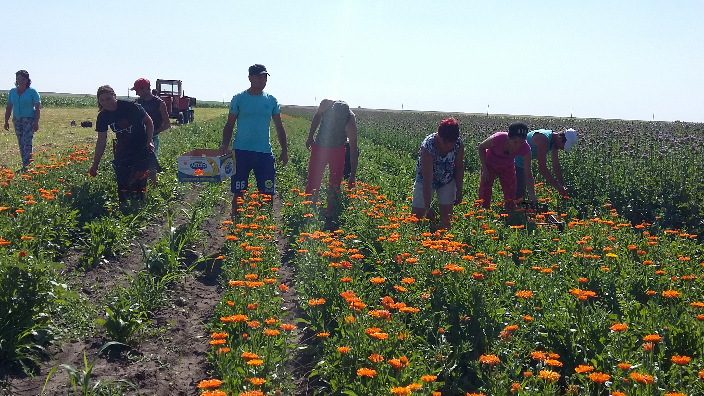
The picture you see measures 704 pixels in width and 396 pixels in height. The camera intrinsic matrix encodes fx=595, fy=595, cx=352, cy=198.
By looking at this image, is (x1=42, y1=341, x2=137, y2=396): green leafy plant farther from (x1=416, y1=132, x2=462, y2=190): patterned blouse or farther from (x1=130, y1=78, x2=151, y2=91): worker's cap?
(x1=130, y1=78, x2=151, y2=91): worker's cap

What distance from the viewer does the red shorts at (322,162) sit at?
798cm

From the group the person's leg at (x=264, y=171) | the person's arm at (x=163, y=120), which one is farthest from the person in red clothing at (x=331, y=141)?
the person's arm at (x=163, y=120)

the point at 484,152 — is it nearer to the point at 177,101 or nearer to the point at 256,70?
the point at 256,70

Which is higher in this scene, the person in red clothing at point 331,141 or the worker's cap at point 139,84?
the worker's cap at point 139,84

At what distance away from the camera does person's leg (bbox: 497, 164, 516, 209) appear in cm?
730

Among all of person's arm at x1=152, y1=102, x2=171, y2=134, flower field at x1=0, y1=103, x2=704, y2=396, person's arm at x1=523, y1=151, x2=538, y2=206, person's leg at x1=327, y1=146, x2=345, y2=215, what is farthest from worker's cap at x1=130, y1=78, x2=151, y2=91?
Answer: person's arm at x1=523, y1=151, x2=538, y2=206

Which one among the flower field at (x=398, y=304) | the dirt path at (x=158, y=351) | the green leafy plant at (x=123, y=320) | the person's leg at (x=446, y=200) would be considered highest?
the person's leg at (x=446, y=200)

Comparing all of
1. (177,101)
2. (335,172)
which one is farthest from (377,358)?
(177,101)

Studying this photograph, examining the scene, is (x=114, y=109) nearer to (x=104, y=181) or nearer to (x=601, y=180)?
(x=104, y=181)

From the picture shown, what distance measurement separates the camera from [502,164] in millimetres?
7234

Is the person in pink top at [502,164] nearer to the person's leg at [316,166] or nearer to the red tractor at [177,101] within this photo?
the person's leg at [316,166]

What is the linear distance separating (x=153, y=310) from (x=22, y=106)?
7503 mm

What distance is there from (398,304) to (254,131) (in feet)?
12.9

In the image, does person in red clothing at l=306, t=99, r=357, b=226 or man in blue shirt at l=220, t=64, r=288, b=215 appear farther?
person in red clothing at l=306, t=99, r=357, b=226
